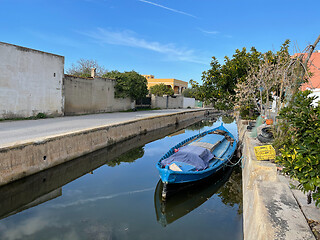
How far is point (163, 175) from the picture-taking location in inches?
296

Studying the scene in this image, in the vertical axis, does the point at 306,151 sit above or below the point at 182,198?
above

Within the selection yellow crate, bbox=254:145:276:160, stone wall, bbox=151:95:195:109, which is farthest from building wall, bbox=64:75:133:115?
yellow crate, bbox=254:145:276:160

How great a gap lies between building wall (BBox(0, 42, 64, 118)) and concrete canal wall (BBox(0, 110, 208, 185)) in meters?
6.11

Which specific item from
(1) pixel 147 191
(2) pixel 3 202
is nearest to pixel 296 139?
(1) pixel 147 191

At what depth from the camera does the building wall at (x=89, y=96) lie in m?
19.4

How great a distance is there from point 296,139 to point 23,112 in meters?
16.4

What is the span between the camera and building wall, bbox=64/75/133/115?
1944 centimetres

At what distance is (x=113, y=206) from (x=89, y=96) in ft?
52.4

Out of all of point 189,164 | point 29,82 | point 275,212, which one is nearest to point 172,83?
point 29,82

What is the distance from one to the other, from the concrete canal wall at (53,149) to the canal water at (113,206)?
373 millimetres

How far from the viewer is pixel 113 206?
7430 millimetres

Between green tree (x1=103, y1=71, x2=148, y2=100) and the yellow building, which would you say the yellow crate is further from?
the yellow building

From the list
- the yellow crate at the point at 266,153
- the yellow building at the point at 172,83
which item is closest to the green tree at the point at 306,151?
the yellow crate at the point at 266,153

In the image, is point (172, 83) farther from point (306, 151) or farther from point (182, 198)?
point (306, 151)
